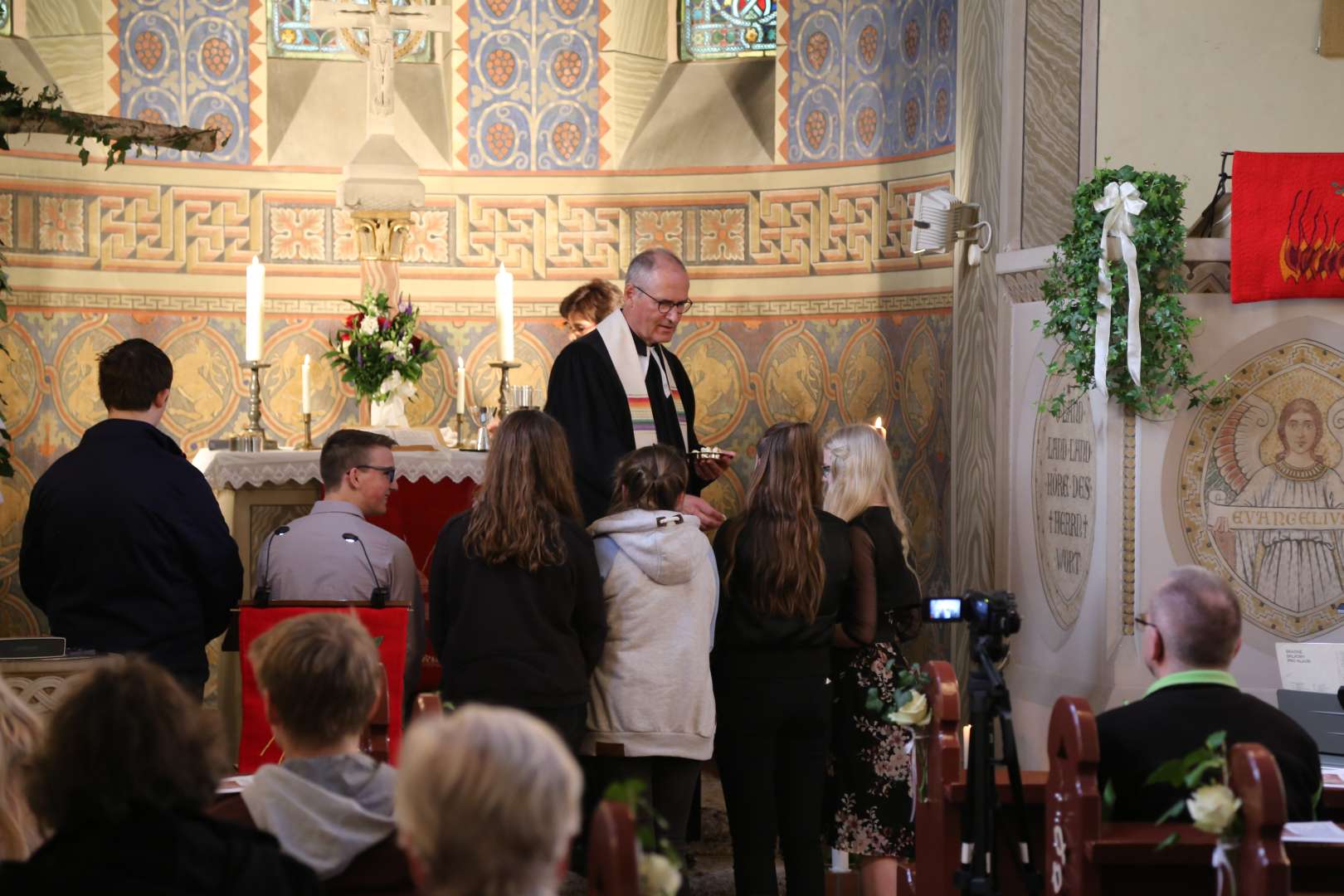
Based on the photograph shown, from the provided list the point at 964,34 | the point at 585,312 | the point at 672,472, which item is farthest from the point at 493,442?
the point at 964,34

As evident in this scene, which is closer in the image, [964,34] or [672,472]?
[672,472]

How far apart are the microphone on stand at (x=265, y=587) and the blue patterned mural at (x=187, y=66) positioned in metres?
4.26

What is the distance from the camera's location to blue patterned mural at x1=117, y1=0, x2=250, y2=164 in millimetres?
8352

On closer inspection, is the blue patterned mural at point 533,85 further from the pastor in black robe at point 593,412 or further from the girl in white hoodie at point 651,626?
the girl in white hoodie at point 651,626

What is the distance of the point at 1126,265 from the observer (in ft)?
18.2

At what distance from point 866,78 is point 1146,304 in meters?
3.27

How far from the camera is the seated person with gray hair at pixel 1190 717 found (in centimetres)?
303

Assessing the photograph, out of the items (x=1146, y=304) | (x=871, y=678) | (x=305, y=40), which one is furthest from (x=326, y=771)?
(x=305, y=40)

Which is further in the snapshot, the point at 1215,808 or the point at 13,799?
the point at 13,799

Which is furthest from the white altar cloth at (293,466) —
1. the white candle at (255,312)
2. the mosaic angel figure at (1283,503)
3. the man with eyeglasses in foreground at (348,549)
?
the mosaic angel figure at (1283,503)

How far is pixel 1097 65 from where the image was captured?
256 inches

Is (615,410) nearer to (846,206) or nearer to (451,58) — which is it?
(846,206)

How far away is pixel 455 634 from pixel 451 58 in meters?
5.48

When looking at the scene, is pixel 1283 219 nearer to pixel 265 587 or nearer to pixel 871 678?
pixel 871 678
